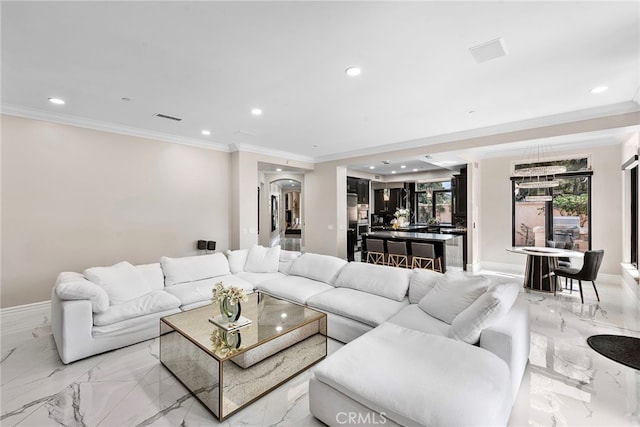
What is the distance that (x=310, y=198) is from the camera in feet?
25.1

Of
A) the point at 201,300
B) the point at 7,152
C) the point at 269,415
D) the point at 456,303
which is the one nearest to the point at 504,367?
the point at 456,303

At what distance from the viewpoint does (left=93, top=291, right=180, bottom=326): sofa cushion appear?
9.49 feet

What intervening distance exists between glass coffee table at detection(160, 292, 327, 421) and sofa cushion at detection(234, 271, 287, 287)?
101 centimetres

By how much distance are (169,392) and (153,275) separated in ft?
6.29

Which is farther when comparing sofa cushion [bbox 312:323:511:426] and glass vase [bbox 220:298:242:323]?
glass vase [bbox 220:298:242:323]

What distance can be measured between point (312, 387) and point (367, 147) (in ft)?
17.0

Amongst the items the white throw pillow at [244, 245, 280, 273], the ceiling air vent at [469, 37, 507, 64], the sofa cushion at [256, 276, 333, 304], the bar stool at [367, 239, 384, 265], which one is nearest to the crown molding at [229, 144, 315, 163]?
the white throw pillow at [244, 245, 280, 273]

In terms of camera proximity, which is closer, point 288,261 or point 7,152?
point 7,152

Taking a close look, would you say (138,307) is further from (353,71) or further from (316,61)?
(353,71)

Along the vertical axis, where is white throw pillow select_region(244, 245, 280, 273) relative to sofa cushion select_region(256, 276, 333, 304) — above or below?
above

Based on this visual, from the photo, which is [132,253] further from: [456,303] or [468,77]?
[468,77]

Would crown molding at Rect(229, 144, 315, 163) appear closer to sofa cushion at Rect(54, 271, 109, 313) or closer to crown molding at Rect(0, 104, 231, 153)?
crown molding at Rect(0, 104, 231, 153)

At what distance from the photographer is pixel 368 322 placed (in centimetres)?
282

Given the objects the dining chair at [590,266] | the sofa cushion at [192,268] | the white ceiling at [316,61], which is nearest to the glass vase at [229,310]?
the sofa cushion at [192,268]
